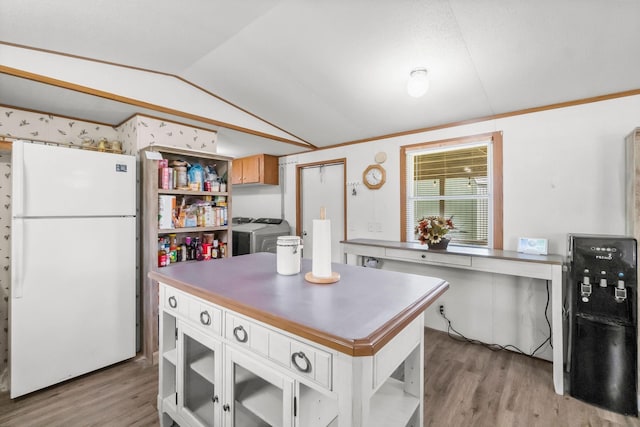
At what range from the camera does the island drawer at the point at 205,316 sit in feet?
4.11

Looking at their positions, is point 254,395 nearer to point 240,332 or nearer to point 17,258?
point 240,332

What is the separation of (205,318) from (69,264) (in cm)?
151

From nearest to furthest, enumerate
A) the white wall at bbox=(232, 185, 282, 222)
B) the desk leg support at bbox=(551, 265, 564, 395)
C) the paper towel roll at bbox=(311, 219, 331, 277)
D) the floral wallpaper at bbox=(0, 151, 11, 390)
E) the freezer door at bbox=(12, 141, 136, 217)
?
the paper towel roll at bbox=(311, 219, 331, 277) < the freezer door at bbox=(12, 141, 136, 217) < the desk leg support at bbox=(551, 265, 564, 395) < the floral wallpaper at bbox=(0, 151, 11, 390) < the white wall at bbox=(232, 185, 282, 222)

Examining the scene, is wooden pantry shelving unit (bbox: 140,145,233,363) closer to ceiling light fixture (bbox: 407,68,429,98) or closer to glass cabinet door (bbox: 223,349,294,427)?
glass cabinet door (bbox: 223,349,294,427)

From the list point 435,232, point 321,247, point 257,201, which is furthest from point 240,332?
point 257,201

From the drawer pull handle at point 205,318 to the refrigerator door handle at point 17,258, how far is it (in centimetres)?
151

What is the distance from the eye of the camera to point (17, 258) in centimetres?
185

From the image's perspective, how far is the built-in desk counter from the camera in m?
2.01

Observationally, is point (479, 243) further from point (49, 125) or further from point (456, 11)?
point (49, 125)

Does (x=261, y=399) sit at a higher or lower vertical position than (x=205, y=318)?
lower

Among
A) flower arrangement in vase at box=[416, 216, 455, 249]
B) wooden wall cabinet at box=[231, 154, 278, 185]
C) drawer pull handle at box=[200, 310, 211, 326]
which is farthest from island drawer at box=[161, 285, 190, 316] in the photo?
wooden wall cabinet at box=[231, 154, 278, 185]

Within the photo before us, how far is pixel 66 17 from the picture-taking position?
5.37 feet

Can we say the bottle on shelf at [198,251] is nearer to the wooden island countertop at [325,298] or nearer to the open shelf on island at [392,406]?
the wooden island countertop at [325,298]

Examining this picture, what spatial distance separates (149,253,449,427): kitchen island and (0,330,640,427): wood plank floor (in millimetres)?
514
